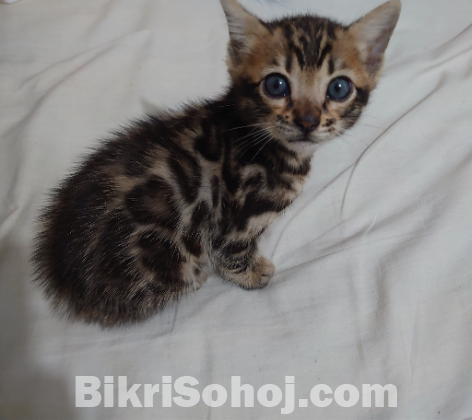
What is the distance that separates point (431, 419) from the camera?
91 centimetres

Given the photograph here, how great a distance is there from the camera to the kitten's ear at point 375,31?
2.92ft

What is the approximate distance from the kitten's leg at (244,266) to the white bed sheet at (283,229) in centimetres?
3

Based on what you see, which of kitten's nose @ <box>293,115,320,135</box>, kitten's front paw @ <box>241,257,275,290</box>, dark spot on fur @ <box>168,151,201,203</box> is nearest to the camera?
kitten's nose @ <box>293,115,320,135</box>

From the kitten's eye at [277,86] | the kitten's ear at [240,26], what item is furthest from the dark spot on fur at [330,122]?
the kitten's ear at [240,26]

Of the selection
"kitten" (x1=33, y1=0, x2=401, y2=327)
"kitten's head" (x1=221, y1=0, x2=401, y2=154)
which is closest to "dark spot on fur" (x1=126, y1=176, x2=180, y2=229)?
"kitten" (x1=33, y1=0, x2=401, y2=327)

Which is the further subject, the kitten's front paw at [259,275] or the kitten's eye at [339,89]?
the kitten's front paw at [259,275]

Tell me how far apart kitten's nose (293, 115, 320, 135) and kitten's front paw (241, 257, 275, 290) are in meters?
0.47

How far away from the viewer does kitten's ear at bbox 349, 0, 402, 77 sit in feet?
2.92

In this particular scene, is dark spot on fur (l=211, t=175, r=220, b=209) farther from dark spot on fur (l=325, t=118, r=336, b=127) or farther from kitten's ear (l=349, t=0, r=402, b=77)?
kitten's ear (l=349, t=0, r=402, b=77)

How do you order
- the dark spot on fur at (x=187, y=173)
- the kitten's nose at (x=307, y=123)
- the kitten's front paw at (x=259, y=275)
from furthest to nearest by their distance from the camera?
the kitten's front paw at (x=259, y=275) → the dark spot on fur at (x=187, y=173) → the kitten's nose at (x=307, y=123)

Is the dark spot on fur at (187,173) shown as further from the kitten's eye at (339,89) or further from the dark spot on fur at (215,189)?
the kitten's eye at (339,89)

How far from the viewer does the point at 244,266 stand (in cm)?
111

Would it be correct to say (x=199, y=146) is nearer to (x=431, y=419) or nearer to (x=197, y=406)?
(x=197, y=406)

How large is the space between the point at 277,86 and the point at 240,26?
19 cm
